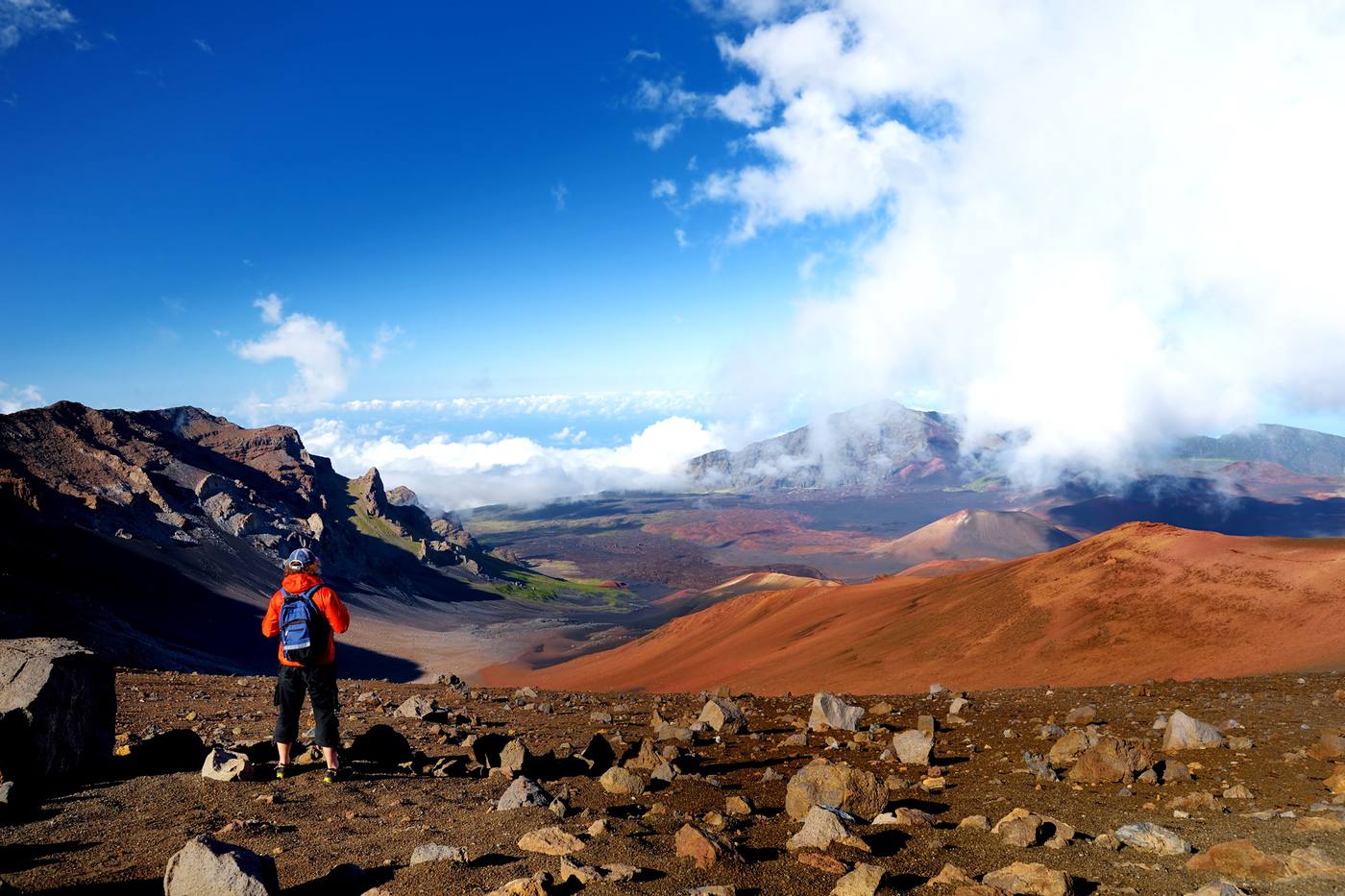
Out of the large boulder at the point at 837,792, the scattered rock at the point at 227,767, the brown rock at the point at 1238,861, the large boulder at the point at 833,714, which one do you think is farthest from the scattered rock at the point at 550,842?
the large boulder at the point at 833,714

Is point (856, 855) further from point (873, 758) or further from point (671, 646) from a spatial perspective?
point (671, 646)

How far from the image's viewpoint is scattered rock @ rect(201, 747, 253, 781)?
7062 mm

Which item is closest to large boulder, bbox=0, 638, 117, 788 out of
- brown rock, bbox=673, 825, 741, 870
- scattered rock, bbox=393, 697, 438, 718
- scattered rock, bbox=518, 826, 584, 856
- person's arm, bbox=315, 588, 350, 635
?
person's arm, bbox=315, 588, 350, 635

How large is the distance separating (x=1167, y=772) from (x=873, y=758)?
319 cm

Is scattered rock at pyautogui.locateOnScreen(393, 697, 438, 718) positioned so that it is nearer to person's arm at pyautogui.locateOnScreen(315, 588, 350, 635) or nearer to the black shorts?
the black shorts

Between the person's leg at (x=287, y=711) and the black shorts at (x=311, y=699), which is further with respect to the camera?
the person's leg at (x=287, y=711)

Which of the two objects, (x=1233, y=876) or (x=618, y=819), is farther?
(x=618, y=819)

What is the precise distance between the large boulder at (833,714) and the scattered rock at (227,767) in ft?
25.5

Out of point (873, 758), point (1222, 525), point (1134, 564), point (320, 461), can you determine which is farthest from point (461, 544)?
point (1222, 525)

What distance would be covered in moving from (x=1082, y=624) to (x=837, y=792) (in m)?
23.0

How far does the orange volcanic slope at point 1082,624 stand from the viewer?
20859mm

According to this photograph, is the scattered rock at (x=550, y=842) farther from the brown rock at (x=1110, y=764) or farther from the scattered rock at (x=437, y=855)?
the brown rock at (x=1110, y=764)

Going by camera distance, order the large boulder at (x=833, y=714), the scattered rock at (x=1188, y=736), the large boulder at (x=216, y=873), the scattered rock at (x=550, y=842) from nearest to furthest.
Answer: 1. the large boulder at (x=216, y=873)
2. the scattered rock at (x=550, y=842)
3. the scattered rock at (x=1188, y=736)
4. the large boulder at (x=833, y=714)

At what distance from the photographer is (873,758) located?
372 inches
